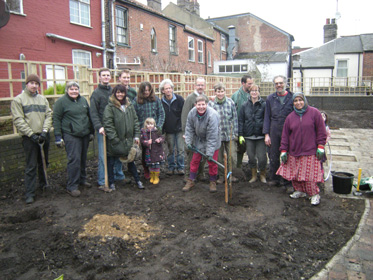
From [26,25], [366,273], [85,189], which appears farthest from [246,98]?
[26,25]

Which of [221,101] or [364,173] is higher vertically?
[221,101]

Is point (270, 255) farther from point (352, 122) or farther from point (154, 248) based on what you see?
point (352, 122)

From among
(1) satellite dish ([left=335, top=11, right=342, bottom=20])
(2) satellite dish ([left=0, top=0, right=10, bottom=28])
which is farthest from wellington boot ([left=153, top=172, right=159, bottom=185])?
(1) satellite dish ([left=335, top=11, right=342, bottom=20])

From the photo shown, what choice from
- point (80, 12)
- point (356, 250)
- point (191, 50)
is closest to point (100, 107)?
point (356, 250)

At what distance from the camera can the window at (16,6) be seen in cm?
1201

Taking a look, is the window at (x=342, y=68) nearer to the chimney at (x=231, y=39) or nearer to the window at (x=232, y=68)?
the window at (x=232, y=68)

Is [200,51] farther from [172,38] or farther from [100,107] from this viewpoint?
[100,107]

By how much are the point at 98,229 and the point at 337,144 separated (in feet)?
28.0

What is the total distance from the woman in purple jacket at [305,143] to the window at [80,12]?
12817 millimetres

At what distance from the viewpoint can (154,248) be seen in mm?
3699

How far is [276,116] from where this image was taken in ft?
18.7

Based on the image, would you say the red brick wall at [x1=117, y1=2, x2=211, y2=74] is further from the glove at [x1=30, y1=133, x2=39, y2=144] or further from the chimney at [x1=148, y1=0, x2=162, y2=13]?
the glove at [x1=30, y1=133, x2=39, y2=144]

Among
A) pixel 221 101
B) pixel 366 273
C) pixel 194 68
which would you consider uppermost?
pixel 194 68

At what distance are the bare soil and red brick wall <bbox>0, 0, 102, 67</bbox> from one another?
8339 millimetres
